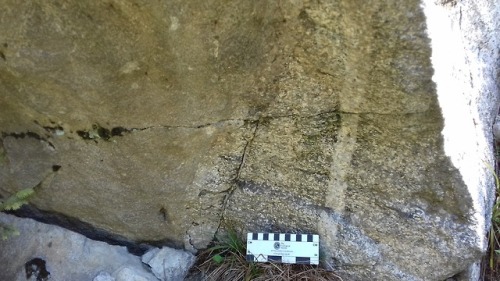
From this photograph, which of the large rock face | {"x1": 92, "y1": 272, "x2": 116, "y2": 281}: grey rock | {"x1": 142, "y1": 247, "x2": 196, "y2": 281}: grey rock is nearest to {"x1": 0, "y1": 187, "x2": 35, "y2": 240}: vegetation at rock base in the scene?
the large rock face

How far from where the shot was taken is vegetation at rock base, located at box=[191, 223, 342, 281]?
172 centimetres

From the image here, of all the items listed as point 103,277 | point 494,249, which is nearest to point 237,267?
point 103,277

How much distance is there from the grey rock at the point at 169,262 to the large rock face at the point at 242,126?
0.12ft

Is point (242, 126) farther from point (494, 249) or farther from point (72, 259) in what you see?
point (494, 249)

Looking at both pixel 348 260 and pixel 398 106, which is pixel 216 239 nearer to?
pixel 348 260

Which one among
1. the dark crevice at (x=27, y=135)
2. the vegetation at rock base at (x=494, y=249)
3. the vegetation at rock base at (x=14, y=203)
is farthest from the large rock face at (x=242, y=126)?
the vegetation at rock base at (x=494, y=249)

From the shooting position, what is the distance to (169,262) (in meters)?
1.76

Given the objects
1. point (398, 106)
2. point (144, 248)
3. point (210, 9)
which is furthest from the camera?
point (144, 248)

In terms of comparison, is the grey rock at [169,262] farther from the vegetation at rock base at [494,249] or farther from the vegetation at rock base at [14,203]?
the vegetation at rock base at [494,249]

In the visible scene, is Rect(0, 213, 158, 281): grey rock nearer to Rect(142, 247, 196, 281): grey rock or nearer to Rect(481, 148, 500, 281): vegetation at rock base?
Rect(142, 247, 196, 281): grey rock

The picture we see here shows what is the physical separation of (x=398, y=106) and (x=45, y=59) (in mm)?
948

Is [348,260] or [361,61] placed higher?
→ [361,61]

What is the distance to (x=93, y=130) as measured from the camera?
5.03 feet

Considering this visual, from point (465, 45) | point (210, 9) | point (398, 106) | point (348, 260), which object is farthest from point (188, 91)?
point (465, 45)
